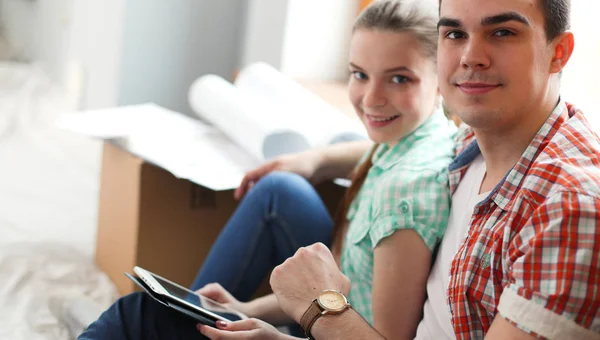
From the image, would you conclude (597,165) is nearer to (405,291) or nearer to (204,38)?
(405,291)

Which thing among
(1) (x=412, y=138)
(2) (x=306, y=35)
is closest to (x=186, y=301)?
(1) (x=412, y=138)

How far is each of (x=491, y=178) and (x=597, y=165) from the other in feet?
0.57

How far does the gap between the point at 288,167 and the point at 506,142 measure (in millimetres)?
584

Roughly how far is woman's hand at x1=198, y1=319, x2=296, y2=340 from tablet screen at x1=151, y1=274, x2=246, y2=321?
0.06 m

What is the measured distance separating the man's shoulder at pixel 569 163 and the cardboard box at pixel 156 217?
28.8 inches

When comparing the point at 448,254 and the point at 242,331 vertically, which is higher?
the point at 448,254

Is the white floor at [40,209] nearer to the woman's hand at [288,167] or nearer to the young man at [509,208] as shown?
the woman's hand at [288,167]

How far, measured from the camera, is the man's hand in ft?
2.89

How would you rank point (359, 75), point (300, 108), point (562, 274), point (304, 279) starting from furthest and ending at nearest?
point (300, 108) → point (359, 75) → point (304, 279) → point (562, 274)

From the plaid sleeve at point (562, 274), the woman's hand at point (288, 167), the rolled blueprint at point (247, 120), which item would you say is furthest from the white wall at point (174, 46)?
the plaid sleeve at point (562, 274)

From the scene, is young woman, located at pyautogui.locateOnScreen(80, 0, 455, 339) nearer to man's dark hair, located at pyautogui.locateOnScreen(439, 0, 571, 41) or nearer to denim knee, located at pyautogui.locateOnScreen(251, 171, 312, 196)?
denim knee, located at pyautogui.locateOnScreen(251, 171, 312, 196)

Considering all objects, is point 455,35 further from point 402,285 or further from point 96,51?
point 96,51

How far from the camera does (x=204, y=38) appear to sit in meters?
2.49

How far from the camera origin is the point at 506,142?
32.5 inches
